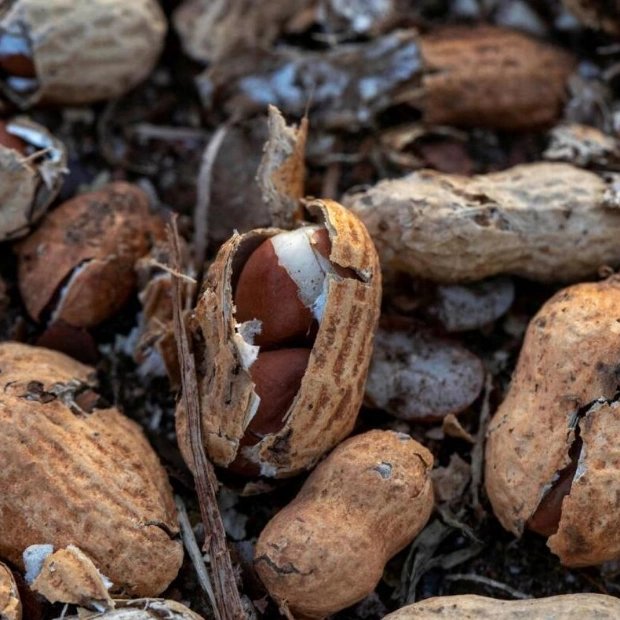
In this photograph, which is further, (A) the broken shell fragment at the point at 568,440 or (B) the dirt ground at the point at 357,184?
(B) the dirt ground at the point at 357,184

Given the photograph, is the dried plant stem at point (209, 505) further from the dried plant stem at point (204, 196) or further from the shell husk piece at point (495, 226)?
the shell husk piece at point (495, 226)

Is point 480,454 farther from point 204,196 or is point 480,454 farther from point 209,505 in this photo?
point 204,196

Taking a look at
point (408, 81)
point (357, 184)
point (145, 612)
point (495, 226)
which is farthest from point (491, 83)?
point (145, 612)

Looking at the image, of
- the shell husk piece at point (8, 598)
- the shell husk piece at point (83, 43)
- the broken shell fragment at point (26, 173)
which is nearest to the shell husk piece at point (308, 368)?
the shell husk piece at point (8, 598)

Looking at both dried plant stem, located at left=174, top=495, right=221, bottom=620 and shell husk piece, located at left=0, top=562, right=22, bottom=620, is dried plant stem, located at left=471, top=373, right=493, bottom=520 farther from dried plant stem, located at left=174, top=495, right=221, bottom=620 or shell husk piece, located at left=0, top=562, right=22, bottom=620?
shell husk piece, located at left=0, top=562, right=22, bottom=620

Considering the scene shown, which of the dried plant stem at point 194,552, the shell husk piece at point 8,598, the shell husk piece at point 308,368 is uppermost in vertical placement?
the shell husk piece at point 308,368

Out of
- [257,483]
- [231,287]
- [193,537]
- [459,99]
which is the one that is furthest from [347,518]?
[459,99]

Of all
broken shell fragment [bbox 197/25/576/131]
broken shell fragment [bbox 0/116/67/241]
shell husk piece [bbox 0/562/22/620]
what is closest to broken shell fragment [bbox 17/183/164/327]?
broken shell fragment [bbox 0/116/67/241]
